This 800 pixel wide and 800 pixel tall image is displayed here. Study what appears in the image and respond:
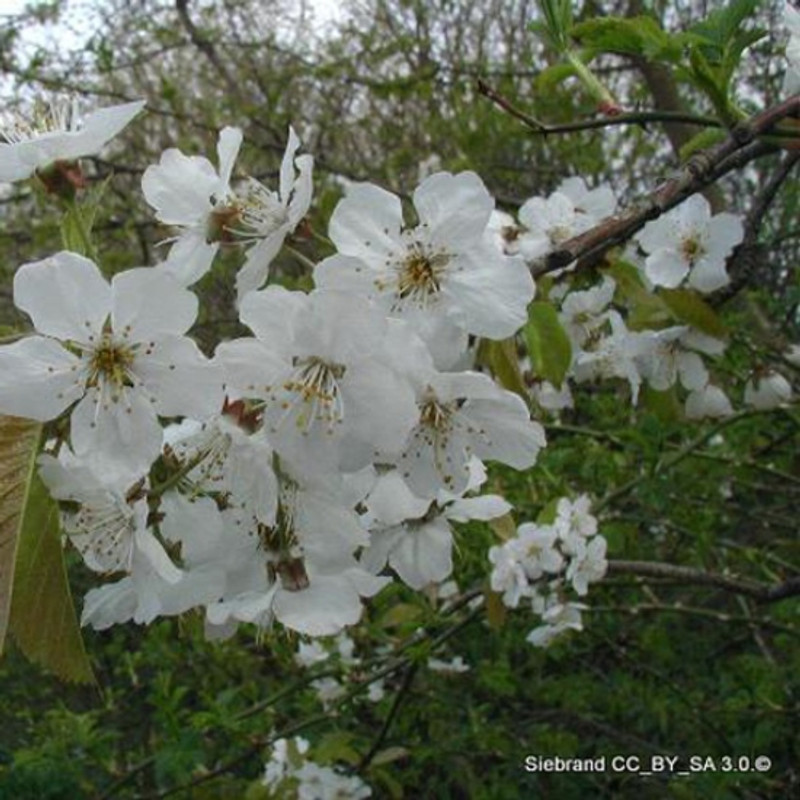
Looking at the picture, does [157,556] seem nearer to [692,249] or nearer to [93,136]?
[93,136]

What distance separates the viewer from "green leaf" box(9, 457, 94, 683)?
0.81 metres

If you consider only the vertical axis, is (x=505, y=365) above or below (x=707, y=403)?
above

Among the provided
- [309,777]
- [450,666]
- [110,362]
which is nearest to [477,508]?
[110,362]

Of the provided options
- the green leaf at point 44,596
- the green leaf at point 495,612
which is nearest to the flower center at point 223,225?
the green leaf at point 44,596

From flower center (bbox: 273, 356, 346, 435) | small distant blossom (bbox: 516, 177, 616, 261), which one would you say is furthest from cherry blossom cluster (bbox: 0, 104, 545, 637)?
small distant blossom (bbox: 516, 177, 616, 261)

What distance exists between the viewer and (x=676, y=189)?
3.15 ft

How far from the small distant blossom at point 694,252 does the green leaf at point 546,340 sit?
0.43m

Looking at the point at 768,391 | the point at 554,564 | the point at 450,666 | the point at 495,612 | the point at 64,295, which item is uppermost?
the point at 64,295

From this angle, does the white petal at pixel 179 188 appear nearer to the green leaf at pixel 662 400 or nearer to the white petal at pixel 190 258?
the white petal at pixel 190 258

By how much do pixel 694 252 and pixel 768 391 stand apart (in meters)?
0.44

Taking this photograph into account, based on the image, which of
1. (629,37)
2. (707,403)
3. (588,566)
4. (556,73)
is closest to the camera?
(629,37)

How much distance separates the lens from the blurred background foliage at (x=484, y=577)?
8.20 feet

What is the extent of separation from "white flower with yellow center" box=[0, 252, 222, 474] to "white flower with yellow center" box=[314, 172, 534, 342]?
0.14 m

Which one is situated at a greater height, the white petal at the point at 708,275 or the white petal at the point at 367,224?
the white petal at the point at 367,224
